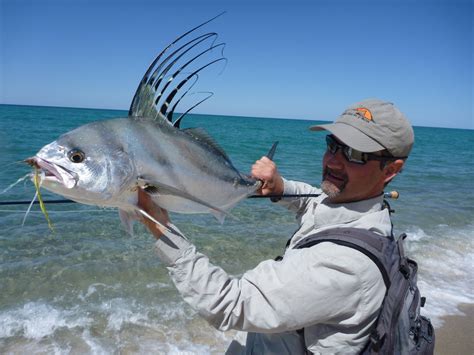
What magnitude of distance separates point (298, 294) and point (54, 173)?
1140 millimetres

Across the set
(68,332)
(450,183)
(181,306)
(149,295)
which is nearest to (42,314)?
(68,332)

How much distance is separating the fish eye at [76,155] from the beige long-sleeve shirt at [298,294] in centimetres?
52

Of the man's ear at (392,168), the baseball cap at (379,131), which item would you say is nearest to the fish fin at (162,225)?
the baseball cap at (379,131)

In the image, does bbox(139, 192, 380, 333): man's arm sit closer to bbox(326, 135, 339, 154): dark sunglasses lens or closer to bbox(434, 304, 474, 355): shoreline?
bbox(326, 135, 339, 154): dark sunglasses lens

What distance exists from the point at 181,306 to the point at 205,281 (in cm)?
335

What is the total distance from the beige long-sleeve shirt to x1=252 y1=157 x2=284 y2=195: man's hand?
122 cm

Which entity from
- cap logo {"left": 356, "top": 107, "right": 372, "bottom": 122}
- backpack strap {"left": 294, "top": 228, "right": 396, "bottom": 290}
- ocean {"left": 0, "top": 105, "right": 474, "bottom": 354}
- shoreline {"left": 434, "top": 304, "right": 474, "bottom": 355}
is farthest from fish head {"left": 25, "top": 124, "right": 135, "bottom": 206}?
shoreline {"left": 434, "top": 304, "right": 474, "bottom": 355}

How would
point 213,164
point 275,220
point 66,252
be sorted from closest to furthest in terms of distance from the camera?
point 213,164 → point 66,252 → point 275,220

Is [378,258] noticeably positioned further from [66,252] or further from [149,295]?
[66,252]

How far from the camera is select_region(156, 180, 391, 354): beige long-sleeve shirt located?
153cm

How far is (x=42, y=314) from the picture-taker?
4406mm

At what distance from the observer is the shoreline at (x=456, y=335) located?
13.0 feet

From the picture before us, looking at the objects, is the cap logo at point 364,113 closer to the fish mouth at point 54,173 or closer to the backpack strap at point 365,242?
the backpack strap at point 365,242

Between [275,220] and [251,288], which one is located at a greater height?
[251,288]
